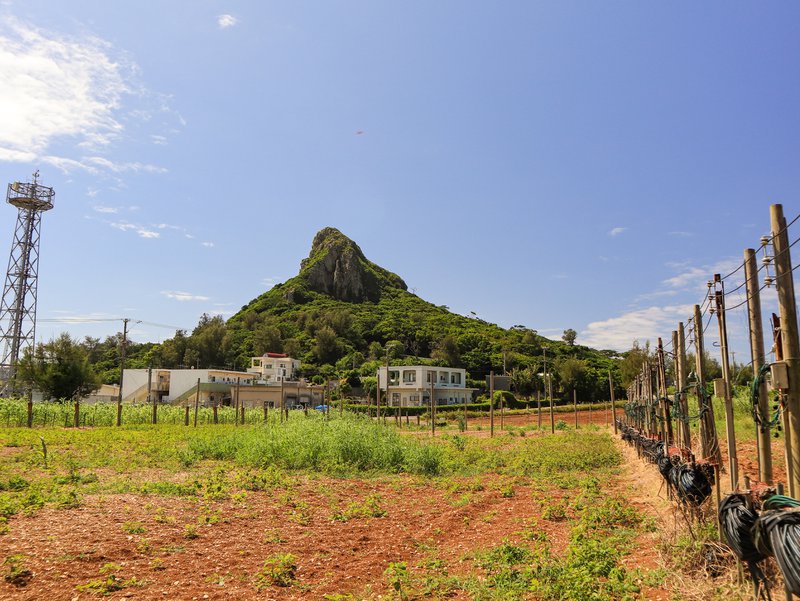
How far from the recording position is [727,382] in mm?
5516

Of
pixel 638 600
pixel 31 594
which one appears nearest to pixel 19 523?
pixel 31 594

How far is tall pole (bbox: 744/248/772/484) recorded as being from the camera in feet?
17.4

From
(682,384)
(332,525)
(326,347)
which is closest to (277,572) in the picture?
(332,525)

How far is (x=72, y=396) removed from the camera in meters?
44.3

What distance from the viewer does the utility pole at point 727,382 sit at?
17.8 ft

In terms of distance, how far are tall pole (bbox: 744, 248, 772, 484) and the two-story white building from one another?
55.8 metres

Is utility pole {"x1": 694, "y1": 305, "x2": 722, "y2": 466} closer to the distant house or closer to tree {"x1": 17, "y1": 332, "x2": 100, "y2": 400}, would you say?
tree {"x1": 17, "y1": 332, "x2": 100, "y2": 400}

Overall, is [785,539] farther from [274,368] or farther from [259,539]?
[274,368]

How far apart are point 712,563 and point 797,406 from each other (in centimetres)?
176

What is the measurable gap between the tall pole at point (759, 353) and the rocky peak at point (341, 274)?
387 ft

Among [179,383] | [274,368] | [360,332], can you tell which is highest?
[360,332]

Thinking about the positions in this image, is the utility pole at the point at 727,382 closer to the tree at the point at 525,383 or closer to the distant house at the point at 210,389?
the distant house at the point at 210,389

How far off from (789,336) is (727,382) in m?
1.05

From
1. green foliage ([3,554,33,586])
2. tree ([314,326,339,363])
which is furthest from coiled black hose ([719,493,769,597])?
tree ([314,326,339,363])
